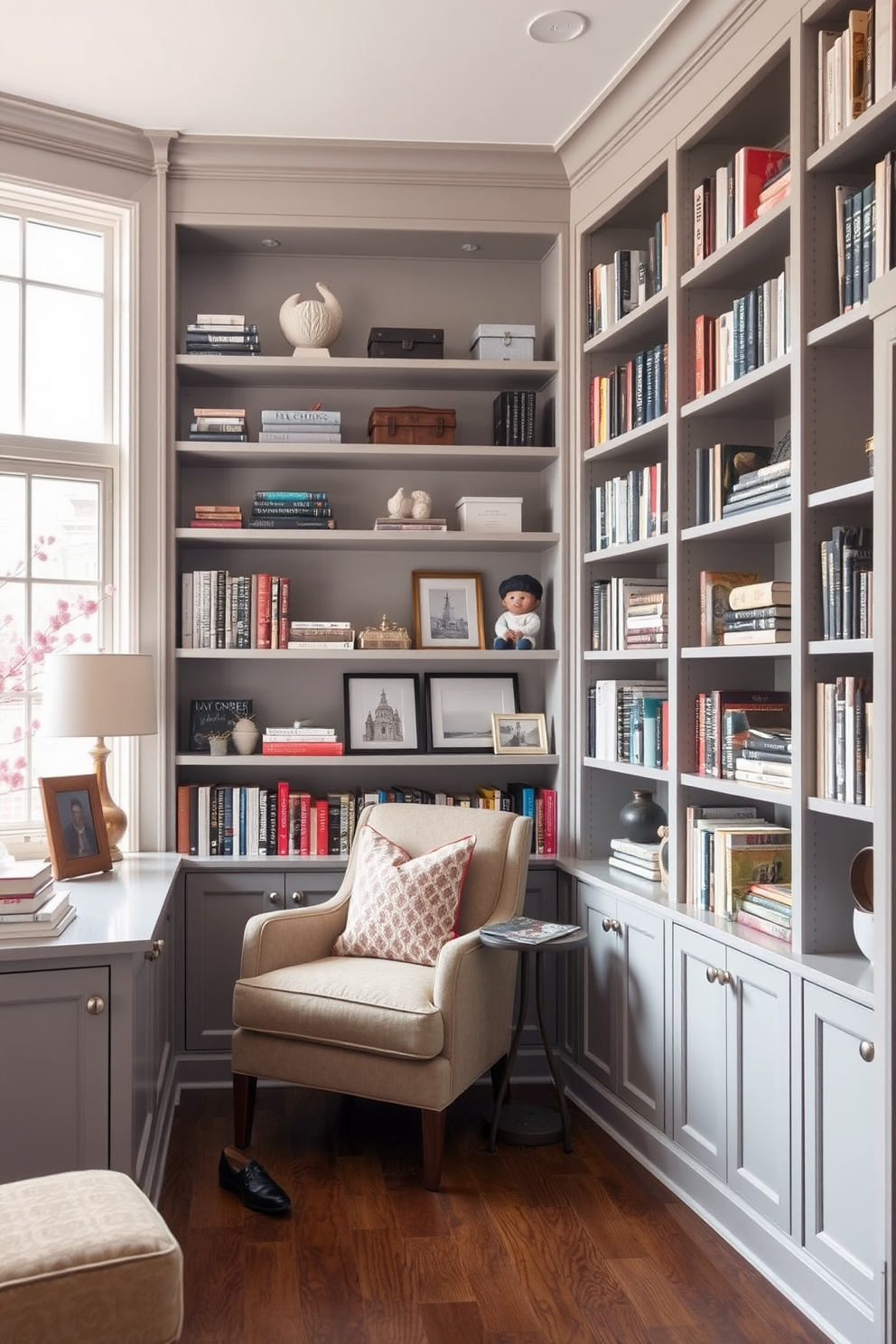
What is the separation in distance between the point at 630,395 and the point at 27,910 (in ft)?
7.56

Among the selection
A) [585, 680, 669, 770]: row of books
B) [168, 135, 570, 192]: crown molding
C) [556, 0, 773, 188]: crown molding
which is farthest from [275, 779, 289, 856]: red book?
[556, 0, 773, 188]: crown molding

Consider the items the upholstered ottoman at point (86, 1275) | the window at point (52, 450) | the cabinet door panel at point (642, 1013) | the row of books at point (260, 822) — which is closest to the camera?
the upholstered ottoman at point (86, 1275)

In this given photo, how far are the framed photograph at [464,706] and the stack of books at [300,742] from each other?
0.37 m

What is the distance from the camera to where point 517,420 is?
3947 mm

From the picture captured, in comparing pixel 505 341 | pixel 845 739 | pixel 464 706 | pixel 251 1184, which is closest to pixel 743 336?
pixel 845 739

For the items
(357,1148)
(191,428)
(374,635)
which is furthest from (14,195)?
(357,1148)

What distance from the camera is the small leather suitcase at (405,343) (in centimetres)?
388

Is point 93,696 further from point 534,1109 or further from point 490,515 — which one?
point 534,1109

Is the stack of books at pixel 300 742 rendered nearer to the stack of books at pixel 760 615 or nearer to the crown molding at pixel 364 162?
the stack of books at pixel 760 615

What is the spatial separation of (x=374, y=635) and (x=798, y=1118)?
81.8 inches

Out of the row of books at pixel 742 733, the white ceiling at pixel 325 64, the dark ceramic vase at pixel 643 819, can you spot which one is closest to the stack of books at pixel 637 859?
the dark ceramic vase at pixel 643 819

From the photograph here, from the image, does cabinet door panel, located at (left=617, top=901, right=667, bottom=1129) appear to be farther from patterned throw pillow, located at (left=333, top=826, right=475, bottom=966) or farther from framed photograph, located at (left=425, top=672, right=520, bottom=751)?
framed photograph, located at (left=425, top=672, right=520, bottom=751)

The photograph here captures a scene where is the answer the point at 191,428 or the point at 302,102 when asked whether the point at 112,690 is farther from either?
the point at 302,102

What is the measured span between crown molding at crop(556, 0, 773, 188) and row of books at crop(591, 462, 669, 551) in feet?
3.32
